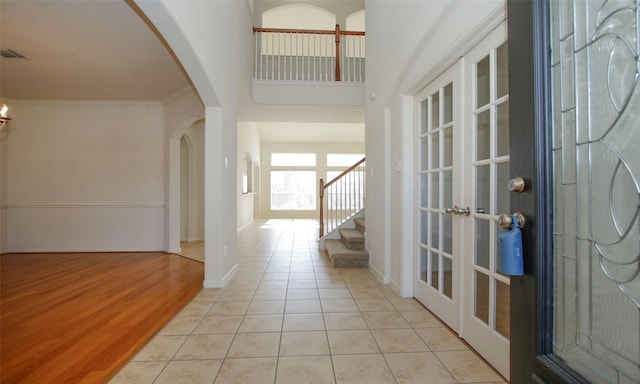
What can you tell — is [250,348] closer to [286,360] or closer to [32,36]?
[286,360]

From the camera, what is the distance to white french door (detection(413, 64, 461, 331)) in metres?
2.21

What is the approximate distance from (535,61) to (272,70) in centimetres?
536

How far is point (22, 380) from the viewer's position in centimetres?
174

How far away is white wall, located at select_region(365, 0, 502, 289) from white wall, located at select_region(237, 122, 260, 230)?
4913 mm

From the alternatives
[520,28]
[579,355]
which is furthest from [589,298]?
[520,28]

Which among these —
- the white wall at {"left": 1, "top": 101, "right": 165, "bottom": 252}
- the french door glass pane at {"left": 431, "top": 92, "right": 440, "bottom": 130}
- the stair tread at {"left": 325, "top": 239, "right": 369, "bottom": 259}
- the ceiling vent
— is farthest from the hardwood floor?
the french door glass pane at {"left": 431, "top": 92, "right": 440, "bottom": 130}

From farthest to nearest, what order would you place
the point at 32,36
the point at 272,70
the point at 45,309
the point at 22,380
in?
the point at 272,70
the point at 32,36
the point at 45,309
the point at 22,380

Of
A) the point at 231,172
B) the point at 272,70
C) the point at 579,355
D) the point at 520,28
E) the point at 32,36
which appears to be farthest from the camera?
the point at 272,70

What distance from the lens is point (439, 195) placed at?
247 centimetres

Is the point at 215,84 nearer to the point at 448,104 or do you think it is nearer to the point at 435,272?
the point at 448,104

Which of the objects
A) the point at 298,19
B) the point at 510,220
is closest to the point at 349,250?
the point at 510,220

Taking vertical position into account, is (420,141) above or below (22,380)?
above

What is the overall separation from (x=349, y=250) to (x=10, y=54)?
475 cm

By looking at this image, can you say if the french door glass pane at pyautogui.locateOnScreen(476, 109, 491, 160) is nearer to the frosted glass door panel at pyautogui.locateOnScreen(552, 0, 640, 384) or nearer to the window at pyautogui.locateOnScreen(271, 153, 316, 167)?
the frosted glass door panel at pyautogui.locateOnScreen(552, 0, 640, 384)
